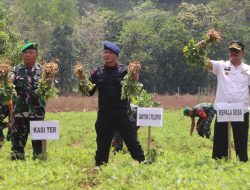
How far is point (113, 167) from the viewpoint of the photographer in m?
7.40

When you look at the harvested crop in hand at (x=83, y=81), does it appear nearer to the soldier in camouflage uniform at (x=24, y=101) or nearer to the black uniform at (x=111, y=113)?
the black uniform at (x=111, y=113)

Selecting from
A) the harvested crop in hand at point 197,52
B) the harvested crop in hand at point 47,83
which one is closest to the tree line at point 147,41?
the harvested crop in hand at point 47,83

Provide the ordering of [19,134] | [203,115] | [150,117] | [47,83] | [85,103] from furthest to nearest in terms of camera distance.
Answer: [85,103] → [203,115] → [150,117] → [19,134] → [47,83]

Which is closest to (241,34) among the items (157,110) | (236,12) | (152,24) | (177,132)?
(152,24)

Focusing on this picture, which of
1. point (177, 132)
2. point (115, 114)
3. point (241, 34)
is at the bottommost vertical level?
point (177, 132)

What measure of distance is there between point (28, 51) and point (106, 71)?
127cm

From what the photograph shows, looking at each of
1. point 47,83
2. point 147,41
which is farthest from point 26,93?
point 147,41

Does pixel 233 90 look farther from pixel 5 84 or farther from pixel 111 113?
pixel 5 84

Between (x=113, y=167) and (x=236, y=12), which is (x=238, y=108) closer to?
(x=113, y=167)

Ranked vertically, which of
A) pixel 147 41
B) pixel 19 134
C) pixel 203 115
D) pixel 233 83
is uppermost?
pixel 147 41

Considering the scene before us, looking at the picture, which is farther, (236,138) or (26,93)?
(26,93)

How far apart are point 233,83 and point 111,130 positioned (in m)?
1.93

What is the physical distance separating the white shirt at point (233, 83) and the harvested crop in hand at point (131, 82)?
132cm

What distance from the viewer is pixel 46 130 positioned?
27.2ft
